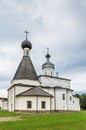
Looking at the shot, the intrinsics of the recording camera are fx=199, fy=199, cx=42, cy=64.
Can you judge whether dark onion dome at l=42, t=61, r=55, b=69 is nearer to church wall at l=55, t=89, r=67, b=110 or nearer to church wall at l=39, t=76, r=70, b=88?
church wall at l=39, t=76, r=70, b=88

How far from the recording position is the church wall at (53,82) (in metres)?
40.2

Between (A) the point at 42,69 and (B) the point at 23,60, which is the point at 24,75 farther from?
(A) the point at 42,69

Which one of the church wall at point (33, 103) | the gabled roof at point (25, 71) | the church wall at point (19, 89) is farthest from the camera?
the gabled roof at point (25, 71)

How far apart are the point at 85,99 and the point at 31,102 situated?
32844 millimetres

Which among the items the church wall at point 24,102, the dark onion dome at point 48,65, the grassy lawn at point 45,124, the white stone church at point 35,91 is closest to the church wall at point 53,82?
the white stone church at point 35,91

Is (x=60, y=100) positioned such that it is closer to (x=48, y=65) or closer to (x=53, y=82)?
(x=53, y=82)

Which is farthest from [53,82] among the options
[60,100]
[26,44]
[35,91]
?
[26,44]

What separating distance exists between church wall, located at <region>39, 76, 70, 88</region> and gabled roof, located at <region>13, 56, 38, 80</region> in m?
3.18

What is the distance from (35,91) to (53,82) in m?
9.35

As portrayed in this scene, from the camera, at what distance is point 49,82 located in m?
41.0

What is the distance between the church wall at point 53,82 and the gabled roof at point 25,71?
3.18m

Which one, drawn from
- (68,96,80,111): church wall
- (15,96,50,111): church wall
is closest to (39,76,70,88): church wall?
(68,96,80,111): church wall

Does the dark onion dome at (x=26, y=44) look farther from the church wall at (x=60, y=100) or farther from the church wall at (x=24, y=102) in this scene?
the church wall at (x=24, y=102)

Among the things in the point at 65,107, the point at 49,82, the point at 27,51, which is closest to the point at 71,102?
the point at 65,107
